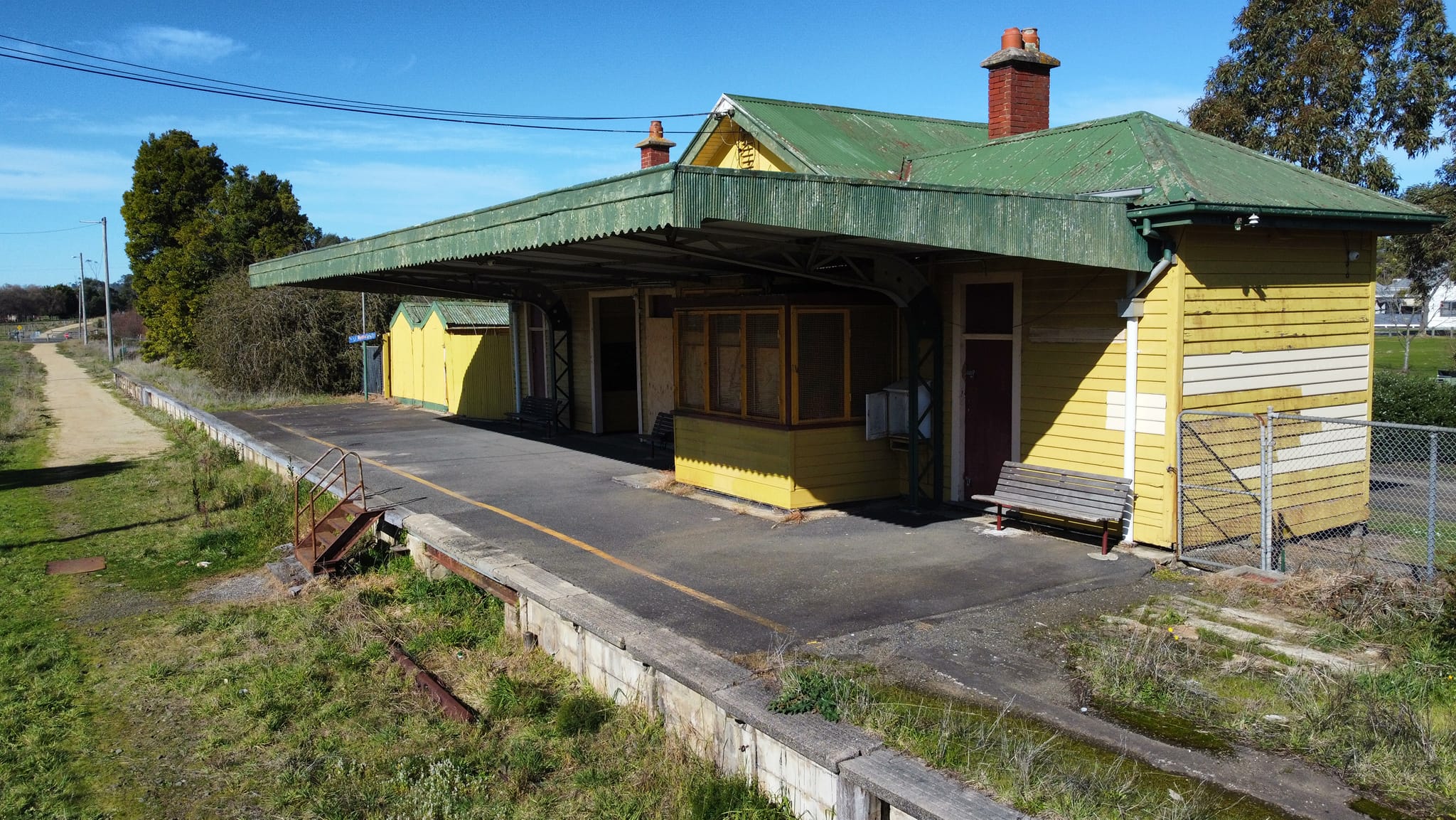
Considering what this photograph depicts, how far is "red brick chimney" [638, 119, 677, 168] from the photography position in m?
18.3

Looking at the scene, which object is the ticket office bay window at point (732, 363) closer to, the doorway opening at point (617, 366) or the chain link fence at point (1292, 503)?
the chain link fence at point (1292, 503)

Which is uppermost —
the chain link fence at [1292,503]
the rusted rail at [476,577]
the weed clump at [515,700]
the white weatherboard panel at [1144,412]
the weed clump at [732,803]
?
the white weatherboard panel at [1144,412]

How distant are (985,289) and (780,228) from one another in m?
3.99

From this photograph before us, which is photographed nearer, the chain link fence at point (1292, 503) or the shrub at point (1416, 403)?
the chain link fence at point (1292, 503)

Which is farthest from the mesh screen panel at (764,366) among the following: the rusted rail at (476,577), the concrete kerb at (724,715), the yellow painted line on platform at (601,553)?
the rusted rail at (476,577)

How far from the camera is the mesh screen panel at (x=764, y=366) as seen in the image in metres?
11.3

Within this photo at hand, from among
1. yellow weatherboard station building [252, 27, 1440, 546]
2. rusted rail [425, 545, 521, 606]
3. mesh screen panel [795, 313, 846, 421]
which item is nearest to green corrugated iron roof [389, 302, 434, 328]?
yellow weatherboard station building [252, 27, 1440, 546]

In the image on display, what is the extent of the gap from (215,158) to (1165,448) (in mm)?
39829

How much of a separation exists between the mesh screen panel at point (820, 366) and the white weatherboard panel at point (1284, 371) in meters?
3.74

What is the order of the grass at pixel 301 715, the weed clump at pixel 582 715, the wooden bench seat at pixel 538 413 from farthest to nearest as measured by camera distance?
the wooden bench seat at pixel 538 413 < the weed clump at pixel 582 715 < the grass at pixel 301 715

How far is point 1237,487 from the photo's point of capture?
9477 mm

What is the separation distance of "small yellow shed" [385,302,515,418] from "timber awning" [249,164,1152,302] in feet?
34.6

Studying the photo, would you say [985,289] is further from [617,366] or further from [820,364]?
[617,366]

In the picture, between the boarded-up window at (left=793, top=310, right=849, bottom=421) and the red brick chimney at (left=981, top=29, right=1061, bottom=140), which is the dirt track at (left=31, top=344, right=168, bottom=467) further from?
the red brick chimney at (left=981, top=29, right=1061, bottom=140)
